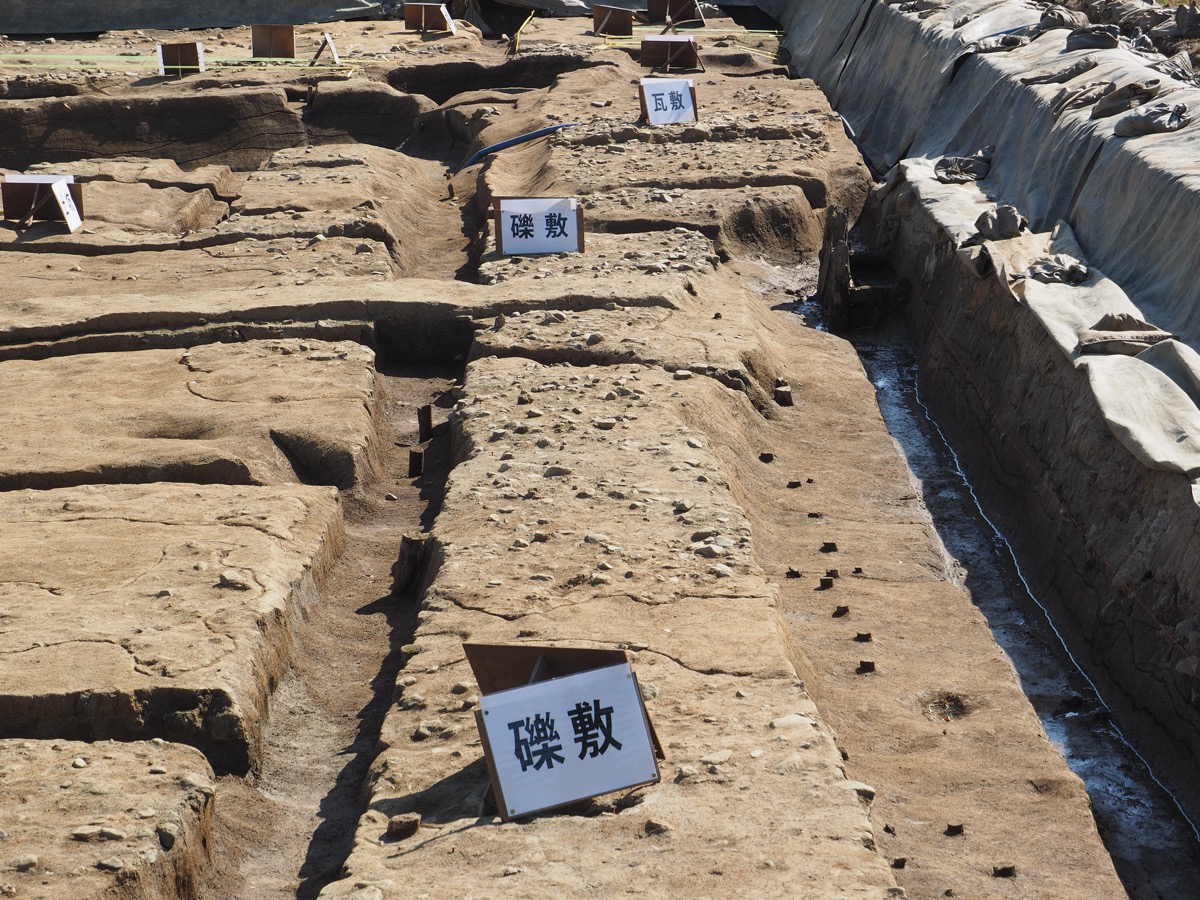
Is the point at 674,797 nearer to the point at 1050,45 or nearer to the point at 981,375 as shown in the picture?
the point at 981,375

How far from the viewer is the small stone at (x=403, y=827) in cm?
357

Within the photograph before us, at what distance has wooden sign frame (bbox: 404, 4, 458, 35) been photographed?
56.2 ft

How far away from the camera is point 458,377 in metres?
7.80

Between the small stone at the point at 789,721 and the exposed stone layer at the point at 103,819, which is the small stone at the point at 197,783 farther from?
the small stone at the point at 789,721

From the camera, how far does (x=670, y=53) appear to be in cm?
1452

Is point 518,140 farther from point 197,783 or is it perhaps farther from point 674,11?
point 197,783

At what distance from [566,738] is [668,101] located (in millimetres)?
8868

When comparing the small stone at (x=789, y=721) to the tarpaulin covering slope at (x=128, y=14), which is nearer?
the small stone at (x=789, y=721)

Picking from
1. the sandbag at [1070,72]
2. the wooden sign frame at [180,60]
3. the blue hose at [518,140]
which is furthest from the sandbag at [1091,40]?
the wooden sign frame at [180,60]

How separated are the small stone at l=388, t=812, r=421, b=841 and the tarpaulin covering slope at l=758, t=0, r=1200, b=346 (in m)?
4.34

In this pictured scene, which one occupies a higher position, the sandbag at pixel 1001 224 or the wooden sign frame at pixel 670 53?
the sandbag at pixel 1001 224

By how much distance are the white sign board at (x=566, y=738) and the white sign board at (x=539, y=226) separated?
5.51 m

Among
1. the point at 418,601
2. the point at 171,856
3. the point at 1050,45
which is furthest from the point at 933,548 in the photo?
the point at 1050,45

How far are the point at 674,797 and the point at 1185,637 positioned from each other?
2.28 meters
